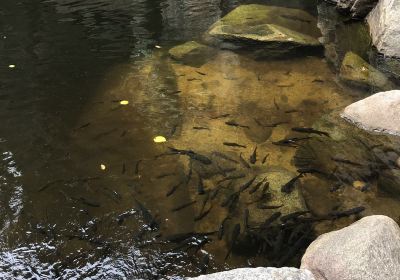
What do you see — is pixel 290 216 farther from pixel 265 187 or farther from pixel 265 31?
pixel 265 31

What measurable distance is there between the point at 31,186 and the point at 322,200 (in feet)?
13.2

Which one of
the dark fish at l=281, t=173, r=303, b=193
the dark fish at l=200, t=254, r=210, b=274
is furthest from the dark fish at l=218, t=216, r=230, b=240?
the dark fish at l=281, t=173, r=303, b=193

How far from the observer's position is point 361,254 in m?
3.79

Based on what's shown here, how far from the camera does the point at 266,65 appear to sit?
33.1 feet

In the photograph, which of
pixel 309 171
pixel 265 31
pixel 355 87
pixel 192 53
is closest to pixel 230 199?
pixel 309 171

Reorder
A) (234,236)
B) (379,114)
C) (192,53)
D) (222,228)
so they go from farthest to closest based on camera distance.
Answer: (192,53)
(379,114)
(222,228)
(234,236)

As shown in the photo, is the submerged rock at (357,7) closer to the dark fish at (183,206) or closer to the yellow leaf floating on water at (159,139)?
the yellow leaf floating on water at (159,139)

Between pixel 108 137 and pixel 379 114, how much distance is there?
462 centimetres

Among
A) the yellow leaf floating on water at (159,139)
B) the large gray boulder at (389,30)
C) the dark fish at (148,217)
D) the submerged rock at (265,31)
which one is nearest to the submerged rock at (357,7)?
the submerged rock at (265,31)

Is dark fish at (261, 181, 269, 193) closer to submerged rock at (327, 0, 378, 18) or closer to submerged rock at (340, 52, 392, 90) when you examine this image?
submerged rock at (340, 52, 392, 90)

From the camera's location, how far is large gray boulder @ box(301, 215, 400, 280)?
3.72m

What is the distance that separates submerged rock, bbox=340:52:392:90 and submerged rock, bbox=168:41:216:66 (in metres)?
3.17

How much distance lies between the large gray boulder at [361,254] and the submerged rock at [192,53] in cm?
676

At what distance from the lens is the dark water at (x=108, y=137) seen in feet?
16.4
